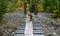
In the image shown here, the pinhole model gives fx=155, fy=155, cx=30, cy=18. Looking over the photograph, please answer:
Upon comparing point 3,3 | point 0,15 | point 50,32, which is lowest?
point 50,32

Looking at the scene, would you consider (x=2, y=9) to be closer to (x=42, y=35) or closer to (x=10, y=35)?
(x=10, y=35)

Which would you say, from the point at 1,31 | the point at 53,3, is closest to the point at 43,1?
the point at 53,3

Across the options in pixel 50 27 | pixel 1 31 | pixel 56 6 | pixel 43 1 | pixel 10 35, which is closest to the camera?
pixel 10 35

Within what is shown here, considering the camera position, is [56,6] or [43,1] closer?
[56,6]

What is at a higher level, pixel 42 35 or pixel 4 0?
pixel 4 0

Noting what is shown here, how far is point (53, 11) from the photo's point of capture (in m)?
7.90

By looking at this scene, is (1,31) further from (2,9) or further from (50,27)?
(50,27)

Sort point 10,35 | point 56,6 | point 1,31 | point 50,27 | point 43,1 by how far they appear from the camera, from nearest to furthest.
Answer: point 10,35 < point 1,31 < point 50,27 < point 56,6 < point 43,1

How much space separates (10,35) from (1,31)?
619 millimetres

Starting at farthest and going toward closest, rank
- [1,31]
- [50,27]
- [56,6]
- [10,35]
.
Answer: [56,6] < [50,27] < [1,31] < [10,35]

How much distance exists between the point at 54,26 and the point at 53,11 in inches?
44.1

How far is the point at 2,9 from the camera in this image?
23.3 ft

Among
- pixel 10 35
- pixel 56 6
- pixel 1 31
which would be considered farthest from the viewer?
pixel 56 6

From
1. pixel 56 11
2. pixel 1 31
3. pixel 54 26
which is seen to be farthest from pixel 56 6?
pixel 1 31
